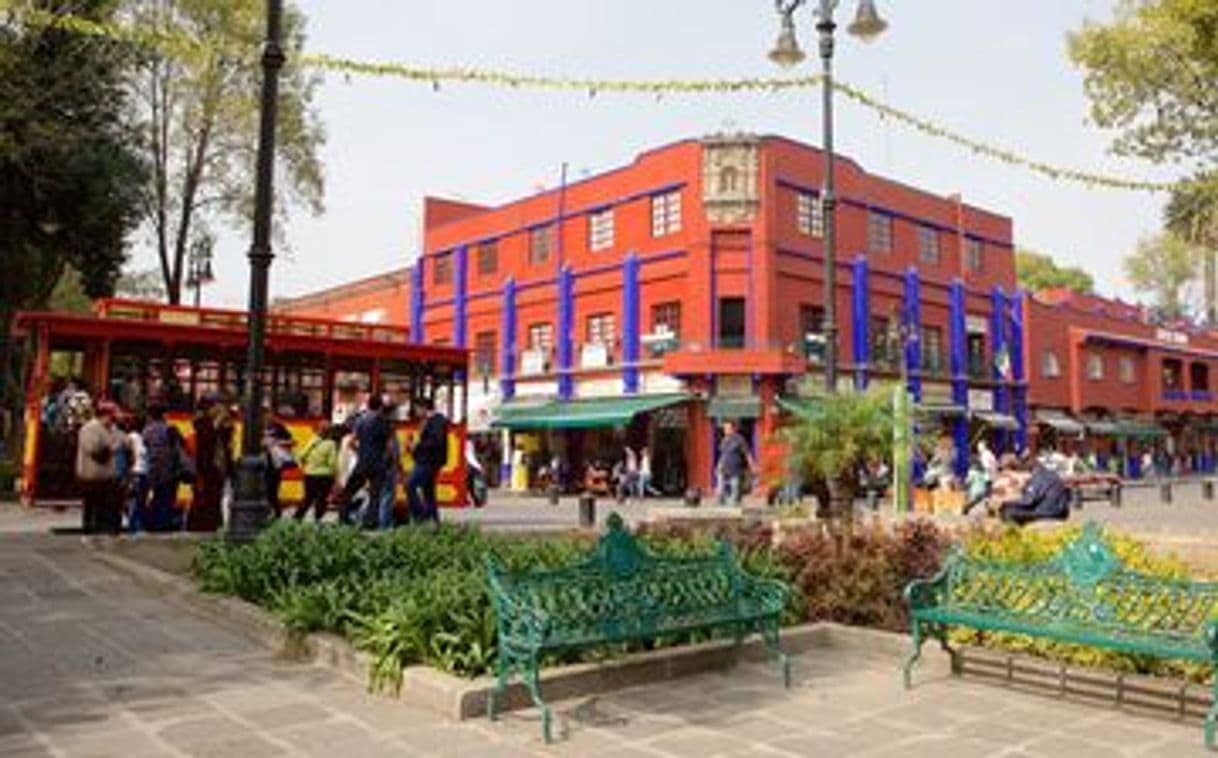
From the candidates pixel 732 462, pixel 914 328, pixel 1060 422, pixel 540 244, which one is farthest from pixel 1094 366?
pixel 732 462

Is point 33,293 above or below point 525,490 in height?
above

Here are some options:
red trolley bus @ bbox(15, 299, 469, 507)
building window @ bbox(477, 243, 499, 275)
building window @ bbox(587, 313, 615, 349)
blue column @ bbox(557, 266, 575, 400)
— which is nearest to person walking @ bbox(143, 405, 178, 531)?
red trolley bus @ bbox(15, 299, 469, 507)

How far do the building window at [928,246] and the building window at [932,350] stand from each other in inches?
93.4

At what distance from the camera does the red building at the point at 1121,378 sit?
41.4 metres

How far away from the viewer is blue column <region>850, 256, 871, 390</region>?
106 ft

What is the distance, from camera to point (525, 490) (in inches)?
1284

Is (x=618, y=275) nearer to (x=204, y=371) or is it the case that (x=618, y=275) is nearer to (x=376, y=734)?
(x=204, y=371)

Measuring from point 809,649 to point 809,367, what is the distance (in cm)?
2389

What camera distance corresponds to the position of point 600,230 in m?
33.2

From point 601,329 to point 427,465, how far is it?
69.6ft

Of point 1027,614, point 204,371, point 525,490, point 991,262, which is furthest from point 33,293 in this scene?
point 991,262

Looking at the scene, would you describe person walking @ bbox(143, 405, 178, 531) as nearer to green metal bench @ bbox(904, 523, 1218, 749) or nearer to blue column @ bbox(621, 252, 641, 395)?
green metal bench @ bbox(904, 523, 1218, 749)

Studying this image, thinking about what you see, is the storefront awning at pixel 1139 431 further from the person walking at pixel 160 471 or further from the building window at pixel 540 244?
the person walking at pixel 160 471

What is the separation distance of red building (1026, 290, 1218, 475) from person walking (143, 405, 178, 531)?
34882 millimetres
